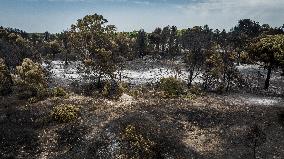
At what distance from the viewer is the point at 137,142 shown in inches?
1401

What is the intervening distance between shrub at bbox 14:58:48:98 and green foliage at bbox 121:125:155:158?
16948 mm

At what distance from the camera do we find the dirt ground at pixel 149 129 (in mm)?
35875

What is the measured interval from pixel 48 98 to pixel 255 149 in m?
25.4

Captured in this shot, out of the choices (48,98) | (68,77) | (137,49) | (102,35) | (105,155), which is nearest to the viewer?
(105,155)

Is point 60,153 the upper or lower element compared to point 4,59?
lower

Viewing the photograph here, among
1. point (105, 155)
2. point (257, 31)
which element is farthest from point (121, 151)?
point (257, 31)

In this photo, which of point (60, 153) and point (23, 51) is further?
point (23, 51)

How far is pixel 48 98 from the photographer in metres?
49.3

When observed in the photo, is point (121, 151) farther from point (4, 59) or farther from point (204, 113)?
point (4, 59)

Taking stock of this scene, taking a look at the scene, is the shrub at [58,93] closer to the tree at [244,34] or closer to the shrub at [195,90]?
the shrub at [195,90]

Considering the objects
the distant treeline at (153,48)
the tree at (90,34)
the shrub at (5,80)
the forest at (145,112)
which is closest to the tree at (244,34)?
the distant treeline at (153,48)

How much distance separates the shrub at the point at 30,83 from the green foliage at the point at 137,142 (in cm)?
1695

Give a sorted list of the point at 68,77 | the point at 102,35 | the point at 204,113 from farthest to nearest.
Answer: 1. the point at 102,35
2. the point at 68,77
3. the point at 204,113

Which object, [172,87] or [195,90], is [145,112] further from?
[195,90]
